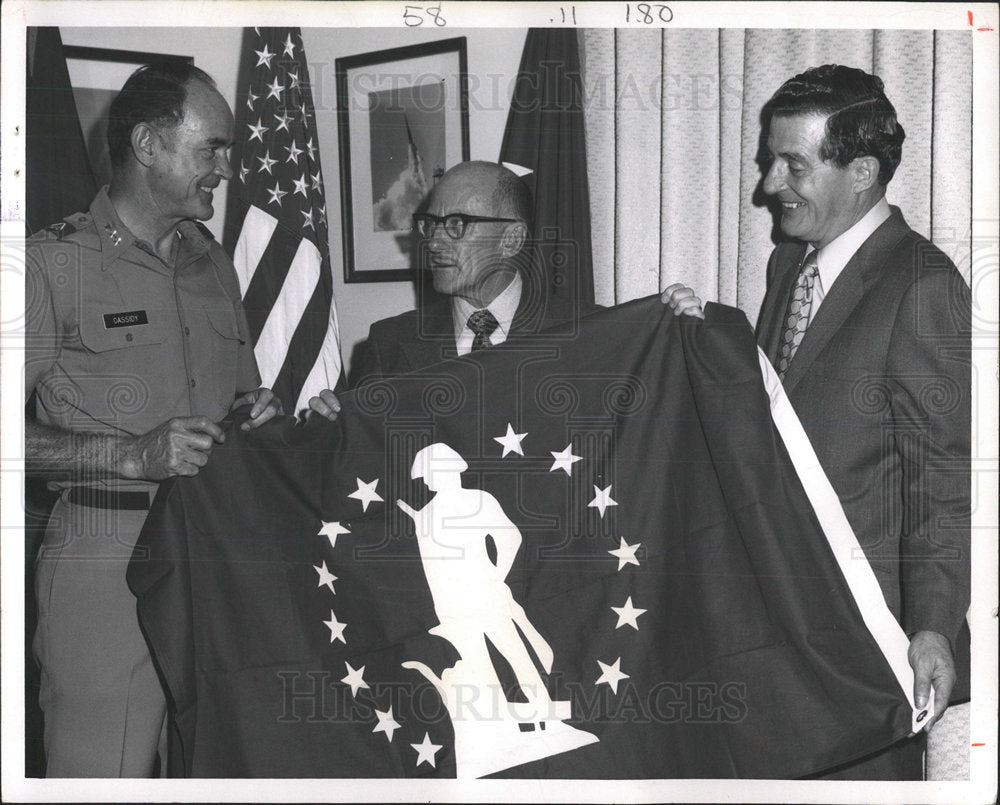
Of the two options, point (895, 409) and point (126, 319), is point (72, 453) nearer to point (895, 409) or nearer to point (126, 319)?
point (126, 319)

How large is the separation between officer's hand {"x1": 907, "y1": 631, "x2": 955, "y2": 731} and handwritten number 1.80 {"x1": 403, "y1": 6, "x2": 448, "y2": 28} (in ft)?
4.95

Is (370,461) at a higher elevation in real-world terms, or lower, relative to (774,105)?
lower

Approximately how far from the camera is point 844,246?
1.83 meters

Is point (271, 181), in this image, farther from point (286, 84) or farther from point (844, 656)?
point (844, 656)

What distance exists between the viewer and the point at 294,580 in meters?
1.76

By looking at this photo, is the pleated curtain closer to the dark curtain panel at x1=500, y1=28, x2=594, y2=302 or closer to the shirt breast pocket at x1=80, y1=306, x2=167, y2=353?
the dark curtain panel at x1=500, y1=28, x2=594, y2=302

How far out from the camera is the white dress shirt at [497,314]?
188cm

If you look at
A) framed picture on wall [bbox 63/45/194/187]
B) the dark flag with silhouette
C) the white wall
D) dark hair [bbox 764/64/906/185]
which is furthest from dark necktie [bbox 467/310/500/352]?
framed picture on wall [bbox 63/45/194/187]

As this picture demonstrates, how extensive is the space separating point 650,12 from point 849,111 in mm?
445

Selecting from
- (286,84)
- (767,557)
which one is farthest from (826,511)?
(286,84)

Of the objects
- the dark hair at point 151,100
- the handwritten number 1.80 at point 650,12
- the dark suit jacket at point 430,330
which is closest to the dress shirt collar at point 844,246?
the dark suit jacket at point 430,330

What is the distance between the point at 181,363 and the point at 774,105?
1299 millimetres

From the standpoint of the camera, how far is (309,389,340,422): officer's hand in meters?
1.77

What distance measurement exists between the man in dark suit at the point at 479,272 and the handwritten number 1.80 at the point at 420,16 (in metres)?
0.29
